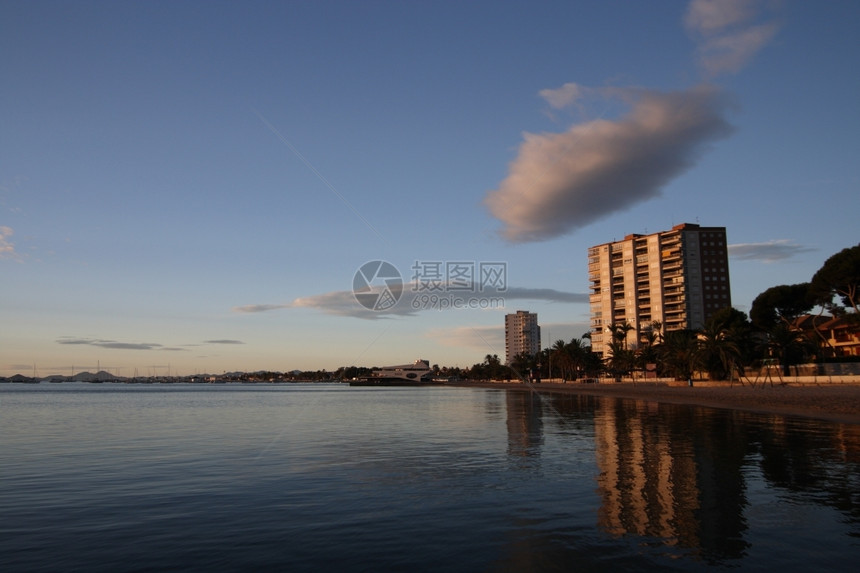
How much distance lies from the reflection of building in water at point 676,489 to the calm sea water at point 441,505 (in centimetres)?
8

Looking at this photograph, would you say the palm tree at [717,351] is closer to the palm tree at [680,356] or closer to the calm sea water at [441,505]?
the palm tree at [680,356]

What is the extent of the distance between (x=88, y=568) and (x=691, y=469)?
18.2m

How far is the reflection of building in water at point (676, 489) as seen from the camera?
13055mm

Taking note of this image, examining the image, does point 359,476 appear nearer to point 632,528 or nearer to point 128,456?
point 632,528

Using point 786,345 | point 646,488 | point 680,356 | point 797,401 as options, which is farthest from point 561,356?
point 646,488

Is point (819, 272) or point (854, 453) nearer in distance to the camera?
point (854, 453)

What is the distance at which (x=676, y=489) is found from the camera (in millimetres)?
17438

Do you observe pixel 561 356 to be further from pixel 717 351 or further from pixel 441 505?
pixel 441 505

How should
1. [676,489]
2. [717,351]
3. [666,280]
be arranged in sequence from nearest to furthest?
1. [676,489]
2. [717,351]
3. [666,280]

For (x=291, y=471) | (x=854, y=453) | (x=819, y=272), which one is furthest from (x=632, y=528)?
(x=819, y=272)

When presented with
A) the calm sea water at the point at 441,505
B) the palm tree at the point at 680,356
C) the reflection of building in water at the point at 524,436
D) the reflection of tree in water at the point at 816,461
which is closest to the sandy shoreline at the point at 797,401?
the reflection of tree in water at the point at 816,461

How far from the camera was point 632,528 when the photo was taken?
1341cm

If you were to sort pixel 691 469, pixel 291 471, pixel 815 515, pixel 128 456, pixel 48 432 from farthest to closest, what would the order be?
pixel 48 432, pixel 128 456, pixel 291 471, pixel 691 469, pixel 815 515

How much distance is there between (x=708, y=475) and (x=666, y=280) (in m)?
158
